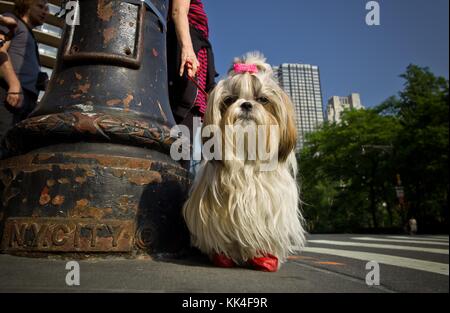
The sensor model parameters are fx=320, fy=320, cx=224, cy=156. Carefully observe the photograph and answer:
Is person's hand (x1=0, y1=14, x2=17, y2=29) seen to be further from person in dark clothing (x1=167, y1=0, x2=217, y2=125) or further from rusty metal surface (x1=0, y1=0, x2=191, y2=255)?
person in dark clothing (x1=167, y1=0, x2=217, y2=125)

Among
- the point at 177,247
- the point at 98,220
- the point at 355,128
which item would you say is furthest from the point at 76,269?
the point at 355,128

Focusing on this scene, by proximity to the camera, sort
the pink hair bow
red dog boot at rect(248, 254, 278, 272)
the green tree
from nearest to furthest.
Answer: red dog boot at rect(248, 254, 278, 272), the pink hair bow, the green tree

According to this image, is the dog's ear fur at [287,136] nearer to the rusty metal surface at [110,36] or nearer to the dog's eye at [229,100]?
the dog's eye at [229,100]

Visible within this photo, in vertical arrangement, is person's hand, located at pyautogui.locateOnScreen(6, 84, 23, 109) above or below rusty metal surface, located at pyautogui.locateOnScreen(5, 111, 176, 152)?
above

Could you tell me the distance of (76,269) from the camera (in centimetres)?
159

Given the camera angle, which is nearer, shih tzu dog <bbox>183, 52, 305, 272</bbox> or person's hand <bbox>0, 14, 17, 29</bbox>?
shih tzu dog <bbox>183, 52, 305, 272</bbox>

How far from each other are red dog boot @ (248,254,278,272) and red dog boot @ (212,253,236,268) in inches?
6.4

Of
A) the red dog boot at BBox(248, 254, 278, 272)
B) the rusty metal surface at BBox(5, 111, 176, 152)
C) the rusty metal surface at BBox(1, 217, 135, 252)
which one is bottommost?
the red dog boot at BBox(248, 254, 278, 272)

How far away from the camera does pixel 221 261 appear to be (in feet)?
6.94

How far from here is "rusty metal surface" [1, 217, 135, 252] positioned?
189 centimetres

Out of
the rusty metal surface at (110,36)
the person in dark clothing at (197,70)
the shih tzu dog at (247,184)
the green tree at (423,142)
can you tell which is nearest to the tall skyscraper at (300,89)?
the shih tzu dog at (247,184)

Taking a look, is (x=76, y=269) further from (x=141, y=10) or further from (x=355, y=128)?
(x=355, y=128)

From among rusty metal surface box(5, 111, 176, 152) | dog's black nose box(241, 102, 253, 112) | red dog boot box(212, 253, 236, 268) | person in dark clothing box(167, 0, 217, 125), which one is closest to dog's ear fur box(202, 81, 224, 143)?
dog's black nose box(241, 102, 253, 112)
